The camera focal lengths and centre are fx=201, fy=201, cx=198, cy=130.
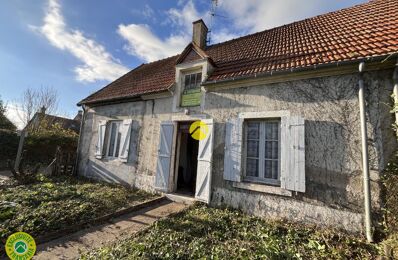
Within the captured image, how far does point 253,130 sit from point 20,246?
18.9ft

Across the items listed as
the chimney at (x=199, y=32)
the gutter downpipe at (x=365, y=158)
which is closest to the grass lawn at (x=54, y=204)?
the gutter downpipe at (x=365, y=158)

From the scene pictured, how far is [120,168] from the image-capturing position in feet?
26.9

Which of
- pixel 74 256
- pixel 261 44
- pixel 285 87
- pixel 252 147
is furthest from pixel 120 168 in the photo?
pixel 261 44

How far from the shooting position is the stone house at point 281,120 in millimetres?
4238

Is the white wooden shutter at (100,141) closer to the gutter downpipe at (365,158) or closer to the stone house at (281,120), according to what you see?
the stone house at (281,120)

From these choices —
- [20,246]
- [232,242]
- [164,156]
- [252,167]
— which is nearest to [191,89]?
[164,156]

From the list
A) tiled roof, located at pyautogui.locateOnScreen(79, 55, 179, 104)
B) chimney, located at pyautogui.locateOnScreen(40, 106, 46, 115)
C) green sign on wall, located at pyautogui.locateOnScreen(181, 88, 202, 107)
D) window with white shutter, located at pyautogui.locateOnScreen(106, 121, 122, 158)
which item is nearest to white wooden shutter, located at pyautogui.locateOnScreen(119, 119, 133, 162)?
window with white shutter, located at pyautogui.locateOnScreen(106, 121, 122, 158)

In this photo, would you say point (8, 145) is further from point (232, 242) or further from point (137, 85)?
point (232, 242)

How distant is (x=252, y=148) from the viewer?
5.60 m

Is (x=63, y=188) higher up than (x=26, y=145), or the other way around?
(x=26, y=145)

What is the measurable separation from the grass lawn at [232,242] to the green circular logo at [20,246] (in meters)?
1.08

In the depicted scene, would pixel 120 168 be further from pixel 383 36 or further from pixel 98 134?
pixel 383 36

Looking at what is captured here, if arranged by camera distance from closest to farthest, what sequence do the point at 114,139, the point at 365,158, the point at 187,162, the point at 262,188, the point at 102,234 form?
the point at 365,158 → the point at 102,234 → the point at 262,188 → the point at 114,139 → the point at 187,162

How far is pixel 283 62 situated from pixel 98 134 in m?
8.18
